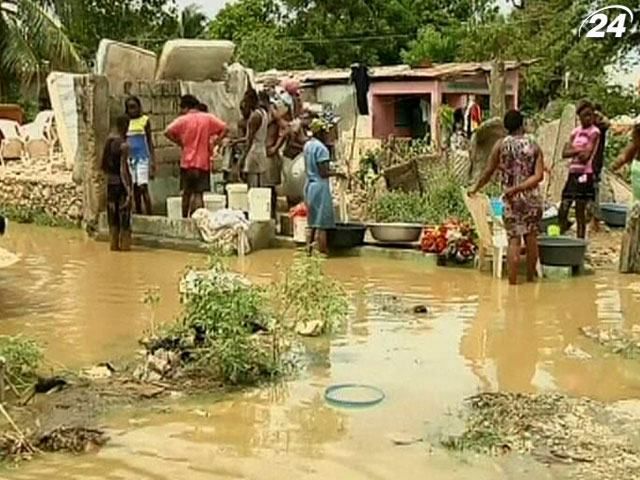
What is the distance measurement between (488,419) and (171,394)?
2.00m

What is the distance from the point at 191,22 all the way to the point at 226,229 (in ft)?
85.7

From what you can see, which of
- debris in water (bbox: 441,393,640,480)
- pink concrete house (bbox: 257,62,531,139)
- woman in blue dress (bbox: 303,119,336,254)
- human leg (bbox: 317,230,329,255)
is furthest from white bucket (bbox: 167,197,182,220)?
pink concrete house (bbox: 257,62,531,139)

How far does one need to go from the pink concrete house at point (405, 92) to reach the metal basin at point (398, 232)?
33.1 feet

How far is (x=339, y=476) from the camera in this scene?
543cm

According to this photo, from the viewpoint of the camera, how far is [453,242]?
12031mm

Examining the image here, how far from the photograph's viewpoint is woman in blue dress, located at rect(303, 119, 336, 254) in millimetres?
12469

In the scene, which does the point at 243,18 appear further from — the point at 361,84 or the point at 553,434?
the point at 553,434

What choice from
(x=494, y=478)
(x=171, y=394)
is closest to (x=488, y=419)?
(x=494, y=478)

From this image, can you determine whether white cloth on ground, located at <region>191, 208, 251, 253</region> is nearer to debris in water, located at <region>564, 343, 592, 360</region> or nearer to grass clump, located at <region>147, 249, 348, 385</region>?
grass clump, located at <region>147, 249, 348, 385</region>

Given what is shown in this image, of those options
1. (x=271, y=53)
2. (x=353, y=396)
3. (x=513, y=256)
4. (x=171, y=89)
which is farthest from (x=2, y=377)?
(x=271, y=53)

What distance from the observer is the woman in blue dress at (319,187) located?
12.5 metres

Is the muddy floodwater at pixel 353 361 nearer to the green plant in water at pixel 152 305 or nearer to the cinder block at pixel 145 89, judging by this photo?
the green plant in water at pixel 152 305

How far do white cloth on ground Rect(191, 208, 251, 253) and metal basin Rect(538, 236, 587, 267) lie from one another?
3.76 metres

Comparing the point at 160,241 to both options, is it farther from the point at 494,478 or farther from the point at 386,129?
the point at 386,129
